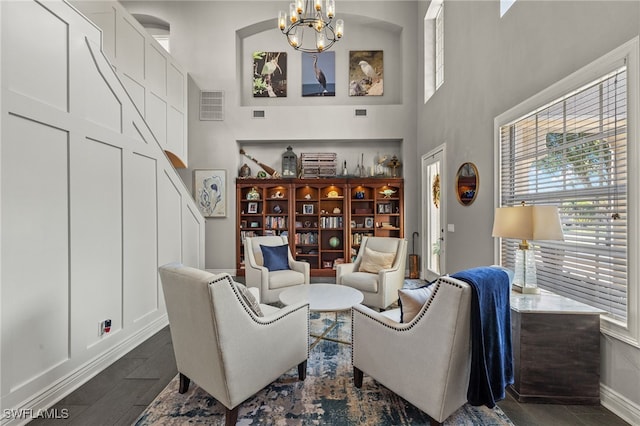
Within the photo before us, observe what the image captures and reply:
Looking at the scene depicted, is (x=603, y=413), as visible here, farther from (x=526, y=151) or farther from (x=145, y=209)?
(x=145, y=209)

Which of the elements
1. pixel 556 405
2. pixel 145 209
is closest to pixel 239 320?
pixel 145 209

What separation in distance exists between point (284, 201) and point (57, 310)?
4.25 meters

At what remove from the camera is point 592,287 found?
195cm

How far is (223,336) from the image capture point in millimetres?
1521

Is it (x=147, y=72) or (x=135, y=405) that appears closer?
(x=135, y=405)

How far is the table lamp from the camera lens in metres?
1.95

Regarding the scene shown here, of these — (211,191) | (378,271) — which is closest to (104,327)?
(378,271)

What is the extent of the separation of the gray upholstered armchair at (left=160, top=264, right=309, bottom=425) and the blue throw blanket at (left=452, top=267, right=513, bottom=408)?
1.14 meters

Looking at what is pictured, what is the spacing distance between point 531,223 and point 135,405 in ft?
9.99

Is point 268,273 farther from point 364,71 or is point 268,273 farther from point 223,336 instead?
point 364,71

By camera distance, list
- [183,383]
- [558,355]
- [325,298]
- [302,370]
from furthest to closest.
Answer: [325,298] < [302,370] < [183,383] < [558,355]

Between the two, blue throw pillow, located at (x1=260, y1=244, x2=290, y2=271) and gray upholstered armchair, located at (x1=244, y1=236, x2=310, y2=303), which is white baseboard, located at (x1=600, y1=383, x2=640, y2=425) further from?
blue throw pillow, located at (x1=260, y1=244, x2=290, y2=271)

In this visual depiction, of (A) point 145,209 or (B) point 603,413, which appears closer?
(B) point 603,413

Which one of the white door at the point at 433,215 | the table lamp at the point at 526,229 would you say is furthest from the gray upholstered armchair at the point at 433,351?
the white door at the point at 433,215
